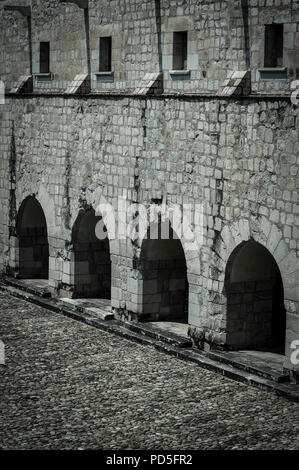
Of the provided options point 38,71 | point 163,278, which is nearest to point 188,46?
point 163,278

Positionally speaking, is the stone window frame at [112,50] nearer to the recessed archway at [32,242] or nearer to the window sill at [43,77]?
the window sill at [43,77]

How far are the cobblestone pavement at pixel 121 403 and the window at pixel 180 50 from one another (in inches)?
182

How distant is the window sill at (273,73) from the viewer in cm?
1448

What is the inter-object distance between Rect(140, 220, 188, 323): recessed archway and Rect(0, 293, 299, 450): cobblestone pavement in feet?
3.58

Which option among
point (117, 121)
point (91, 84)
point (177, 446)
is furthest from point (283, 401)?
point (91, 84)

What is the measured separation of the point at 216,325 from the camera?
51.4 feet

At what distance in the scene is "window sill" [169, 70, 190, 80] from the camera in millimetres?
16500

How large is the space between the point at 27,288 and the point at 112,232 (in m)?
3.19

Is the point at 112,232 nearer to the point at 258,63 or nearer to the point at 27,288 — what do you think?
the point at 27,288

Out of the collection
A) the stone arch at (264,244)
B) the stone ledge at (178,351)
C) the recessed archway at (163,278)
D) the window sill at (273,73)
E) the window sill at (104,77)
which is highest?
the window sill at (104,77)

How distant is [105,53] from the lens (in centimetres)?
1878

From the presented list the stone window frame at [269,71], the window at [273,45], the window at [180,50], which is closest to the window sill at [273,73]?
the stone window frame at [269,71]

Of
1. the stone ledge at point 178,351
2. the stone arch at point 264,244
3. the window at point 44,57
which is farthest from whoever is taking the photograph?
the window at point 44,57

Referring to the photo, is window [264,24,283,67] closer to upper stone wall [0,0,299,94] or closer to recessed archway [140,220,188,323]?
upper stone wall [0,0,299,94]
